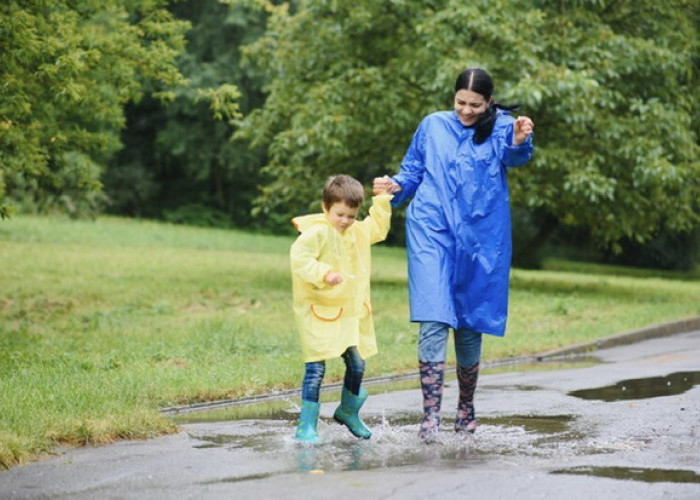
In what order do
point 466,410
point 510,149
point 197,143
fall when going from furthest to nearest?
point 197,143
point 466,410
point 510,149

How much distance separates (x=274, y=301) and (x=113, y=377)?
9.57 m

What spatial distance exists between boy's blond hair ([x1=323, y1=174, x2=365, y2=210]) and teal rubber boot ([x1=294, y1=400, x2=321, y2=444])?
3.82ft

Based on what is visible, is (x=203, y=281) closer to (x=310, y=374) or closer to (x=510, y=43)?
(x=510, y=43)

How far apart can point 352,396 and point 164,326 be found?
8499 millimetres

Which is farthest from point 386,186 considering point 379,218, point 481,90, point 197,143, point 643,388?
point 197,143

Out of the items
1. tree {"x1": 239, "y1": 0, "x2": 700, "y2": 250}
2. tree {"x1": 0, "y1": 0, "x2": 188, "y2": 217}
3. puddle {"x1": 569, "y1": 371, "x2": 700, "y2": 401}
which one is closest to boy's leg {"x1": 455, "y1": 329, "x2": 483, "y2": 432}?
puddle {"x1": 569, "y1": 371, "x2": 700, "y2": 401}

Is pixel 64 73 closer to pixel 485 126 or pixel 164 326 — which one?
pixel 164 326

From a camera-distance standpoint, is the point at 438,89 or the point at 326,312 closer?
the point at 326,312

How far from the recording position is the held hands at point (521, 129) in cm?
714

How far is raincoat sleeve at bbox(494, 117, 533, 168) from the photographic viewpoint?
7273 millimetres

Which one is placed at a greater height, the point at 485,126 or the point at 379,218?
the point at 485,126

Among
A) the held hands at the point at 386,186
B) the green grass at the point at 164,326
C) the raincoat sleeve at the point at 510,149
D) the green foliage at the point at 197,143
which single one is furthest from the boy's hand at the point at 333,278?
the green foliage at the point at 197,143

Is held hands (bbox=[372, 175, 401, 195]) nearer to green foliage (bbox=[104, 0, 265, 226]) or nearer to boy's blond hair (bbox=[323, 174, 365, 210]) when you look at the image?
boy's blond hair (bbox=[323, 174, 365, 210])

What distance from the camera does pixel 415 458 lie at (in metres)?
6.37
